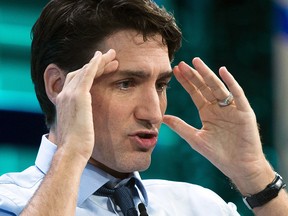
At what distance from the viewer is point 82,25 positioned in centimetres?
194

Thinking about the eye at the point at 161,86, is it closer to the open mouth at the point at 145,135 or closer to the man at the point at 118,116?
the man at the point at 118,116

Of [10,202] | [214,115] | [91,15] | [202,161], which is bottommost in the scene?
[202,161]

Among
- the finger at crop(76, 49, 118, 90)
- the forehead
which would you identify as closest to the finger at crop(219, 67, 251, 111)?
the forehead

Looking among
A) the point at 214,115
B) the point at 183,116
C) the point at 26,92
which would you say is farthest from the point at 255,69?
the point at 214,115

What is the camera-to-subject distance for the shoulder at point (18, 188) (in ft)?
6.03

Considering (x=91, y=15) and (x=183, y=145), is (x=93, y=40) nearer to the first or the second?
(x=91, y=15)

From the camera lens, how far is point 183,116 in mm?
3275

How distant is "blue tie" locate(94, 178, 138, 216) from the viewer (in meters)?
1.88

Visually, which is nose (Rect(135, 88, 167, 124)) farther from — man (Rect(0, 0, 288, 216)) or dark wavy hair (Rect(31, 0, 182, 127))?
dark wavy hair (Rect(31, 0, 182, 127))

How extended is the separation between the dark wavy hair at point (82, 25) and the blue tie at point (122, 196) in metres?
0.33

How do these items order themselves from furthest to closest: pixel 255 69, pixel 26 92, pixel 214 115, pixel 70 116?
pixel 255 69 → pixel 26 92 → pixel 214 115 → pixel 70 116

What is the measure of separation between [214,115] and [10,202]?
0.61 meters

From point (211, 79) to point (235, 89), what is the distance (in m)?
0.07

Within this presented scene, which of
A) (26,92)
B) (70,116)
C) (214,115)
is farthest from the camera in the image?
(26,92)
